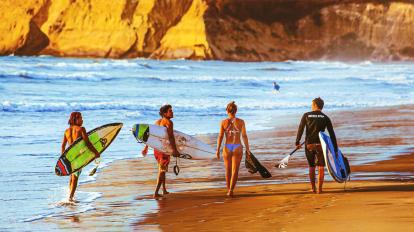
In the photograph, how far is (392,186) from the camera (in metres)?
10.7

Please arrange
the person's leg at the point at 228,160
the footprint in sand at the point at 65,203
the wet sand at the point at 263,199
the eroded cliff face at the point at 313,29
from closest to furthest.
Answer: the wet sand at the point at 263,199, the footprint in sand at the point at 65,203, the person's leg at the point at 228,160, the eroded cliff face at the point at 313,29

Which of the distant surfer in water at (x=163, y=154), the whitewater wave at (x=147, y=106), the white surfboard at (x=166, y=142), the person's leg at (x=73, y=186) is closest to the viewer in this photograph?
the person's leg at (x=73, y=186)

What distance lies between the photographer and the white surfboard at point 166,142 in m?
10.8

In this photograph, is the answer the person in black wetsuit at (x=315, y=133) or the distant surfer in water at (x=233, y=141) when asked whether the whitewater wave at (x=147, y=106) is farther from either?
the person in black wetsuit at (x=315, y=133)

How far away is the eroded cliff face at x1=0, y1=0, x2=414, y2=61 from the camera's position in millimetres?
109562

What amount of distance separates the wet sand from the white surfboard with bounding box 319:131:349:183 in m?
0.17

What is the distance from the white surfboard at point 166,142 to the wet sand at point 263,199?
0.37 m

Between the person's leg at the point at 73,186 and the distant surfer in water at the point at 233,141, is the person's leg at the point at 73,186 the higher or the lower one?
the lower one

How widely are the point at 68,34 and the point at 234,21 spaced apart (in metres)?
19.0

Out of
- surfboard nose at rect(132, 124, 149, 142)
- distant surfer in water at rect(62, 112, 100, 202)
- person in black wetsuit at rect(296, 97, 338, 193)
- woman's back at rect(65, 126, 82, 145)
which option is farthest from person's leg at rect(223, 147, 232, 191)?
woman's back at rect(65, 126, 82, 145)

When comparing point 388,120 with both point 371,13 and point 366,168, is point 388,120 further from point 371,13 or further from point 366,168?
point 371,13

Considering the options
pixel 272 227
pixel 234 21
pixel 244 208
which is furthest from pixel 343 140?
pixel 234 21

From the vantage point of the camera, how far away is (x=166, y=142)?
10.8 m

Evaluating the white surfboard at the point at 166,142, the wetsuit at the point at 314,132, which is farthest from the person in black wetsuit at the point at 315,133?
the white surfboard at the point at 166,142
